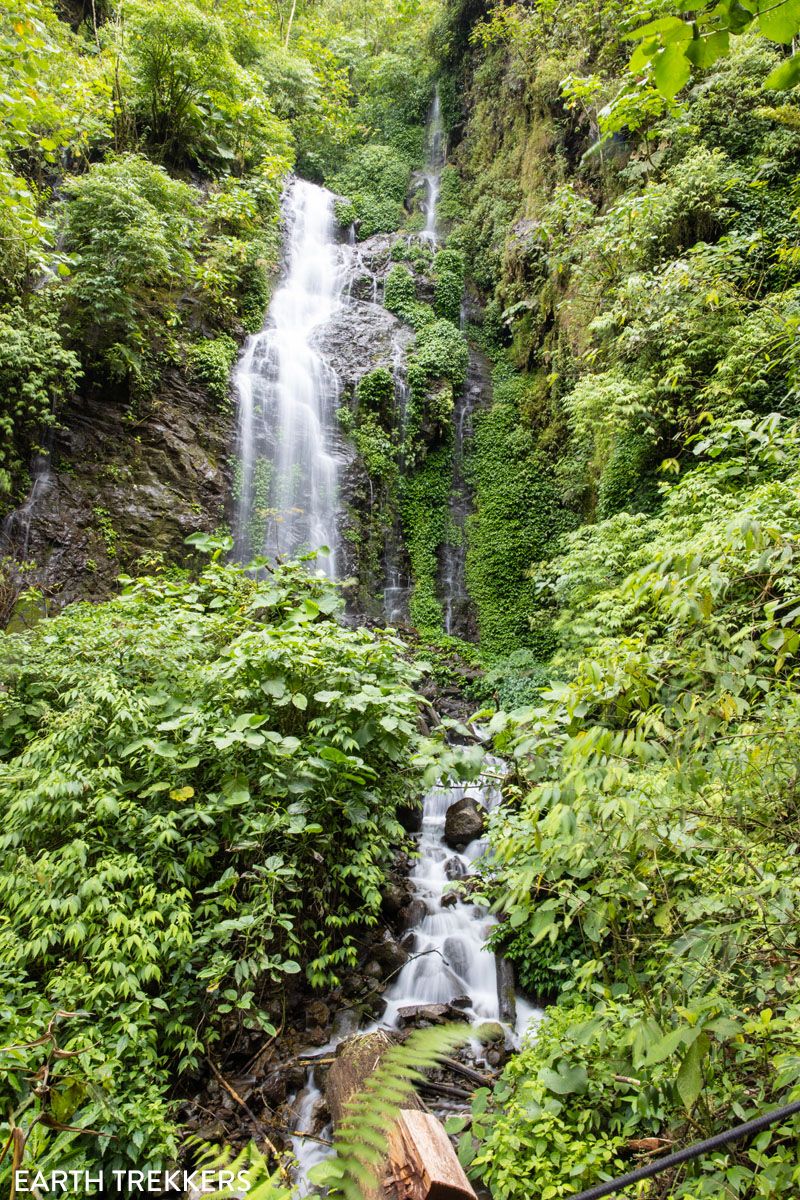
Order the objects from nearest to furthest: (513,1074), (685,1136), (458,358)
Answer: (685,1136) < (513,1074) < (458,358)

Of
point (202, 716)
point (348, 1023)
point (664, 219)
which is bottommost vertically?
point (348, 1023)

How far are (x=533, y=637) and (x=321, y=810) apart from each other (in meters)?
7.10

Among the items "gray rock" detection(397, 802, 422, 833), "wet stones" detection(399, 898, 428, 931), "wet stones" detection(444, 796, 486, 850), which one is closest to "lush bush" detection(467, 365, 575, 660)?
"wet stones" detection(444, 796, 486, 850)

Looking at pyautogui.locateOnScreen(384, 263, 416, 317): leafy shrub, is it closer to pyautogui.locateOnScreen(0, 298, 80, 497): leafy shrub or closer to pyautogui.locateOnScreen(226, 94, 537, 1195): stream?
pyautogui.locateOnScreen(226, 94, 537, 1195): stream

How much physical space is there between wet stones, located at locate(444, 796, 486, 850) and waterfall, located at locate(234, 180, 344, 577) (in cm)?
469

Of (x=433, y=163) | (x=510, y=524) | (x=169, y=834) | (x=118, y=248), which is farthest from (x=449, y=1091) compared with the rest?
(x=433, y=163)

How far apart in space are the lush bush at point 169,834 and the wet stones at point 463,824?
140 cm

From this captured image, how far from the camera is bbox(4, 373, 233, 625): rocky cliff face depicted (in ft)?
24.4

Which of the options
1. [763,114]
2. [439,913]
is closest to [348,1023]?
[439,913]

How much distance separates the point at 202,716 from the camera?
157 inches

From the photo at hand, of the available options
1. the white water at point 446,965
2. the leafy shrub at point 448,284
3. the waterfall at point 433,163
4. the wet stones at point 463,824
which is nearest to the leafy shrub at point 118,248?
the leafy shrub at point 448,284

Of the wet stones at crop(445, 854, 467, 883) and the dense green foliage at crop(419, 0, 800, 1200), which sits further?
the wet stones at crop(445, 854, 467, 883)

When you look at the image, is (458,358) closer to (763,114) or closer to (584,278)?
(584,278)

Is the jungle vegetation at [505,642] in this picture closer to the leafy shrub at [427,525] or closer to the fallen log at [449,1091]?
the leafy shrub at [427,525]
